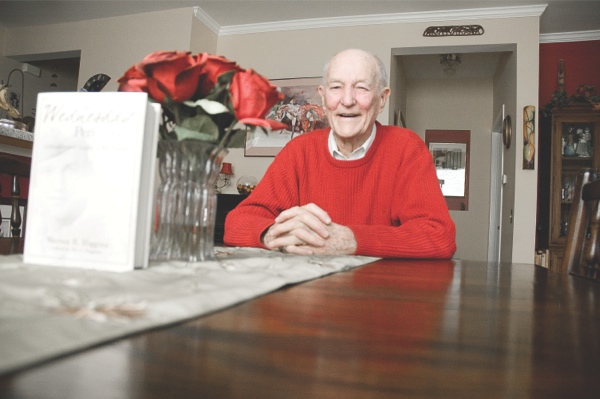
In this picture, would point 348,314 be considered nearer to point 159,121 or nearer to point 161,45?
point 159,121

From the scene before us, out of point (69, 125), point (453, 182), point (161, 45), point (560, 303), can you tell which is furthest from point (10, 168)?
point (453, 182)

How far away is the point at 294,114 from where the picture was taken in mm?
4285

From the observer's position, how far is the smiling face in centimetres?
156

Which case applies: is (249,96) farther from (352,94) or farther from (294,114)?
(294,114)

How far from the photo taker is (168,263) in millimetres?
634

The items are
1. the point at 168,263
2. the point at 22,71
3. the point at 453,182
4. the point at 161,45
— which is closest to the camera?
the point at 168,263

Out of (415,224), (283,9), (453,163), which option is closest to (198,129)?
(415,224)

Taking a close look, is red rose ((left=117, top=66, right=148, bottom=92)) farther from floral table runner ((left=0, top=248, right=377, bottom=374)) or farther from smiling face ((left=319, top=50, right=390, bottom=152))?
smiling face ((left=319, top=50, right=390, bottom=152))

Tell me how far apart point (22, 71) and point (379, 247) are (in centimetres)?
567

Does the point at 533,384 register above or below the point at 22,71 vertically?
below

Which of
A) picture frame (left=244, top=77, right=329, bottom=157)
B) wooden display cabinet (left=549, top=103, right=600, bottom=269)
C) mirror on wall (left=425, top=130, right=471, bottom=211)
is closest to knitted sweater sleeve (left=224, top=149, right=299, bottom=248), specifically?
picture frame (left=244, top=77, right=329, bottom=157)

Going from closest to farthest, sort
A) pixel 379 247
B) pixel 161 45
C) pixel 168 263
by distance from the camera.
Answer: pixel 168 263, pixel 379 247, pixel 161 45

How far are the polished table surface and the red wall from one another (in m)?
4.65

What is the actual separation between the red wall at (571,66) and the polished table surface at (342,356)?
4647 mm
